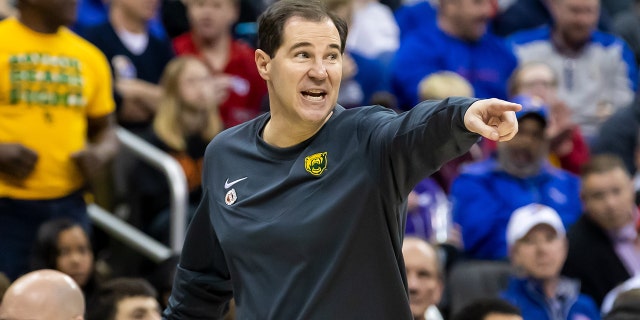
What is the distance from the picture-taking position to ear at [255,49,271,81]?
3848 millimetres

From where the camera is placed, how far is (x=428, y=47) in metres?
9.04

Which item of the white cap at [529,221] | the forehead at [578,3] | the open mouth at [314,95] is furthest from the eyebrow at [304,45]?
the forehead at [578,3]

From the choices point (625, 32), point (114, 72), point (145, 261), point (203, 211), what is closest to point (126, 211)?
point (145, 261)

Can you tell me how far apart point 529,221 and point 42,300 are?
125 inches

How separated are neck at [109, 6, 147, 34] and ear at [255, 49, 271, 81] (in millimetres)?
4524

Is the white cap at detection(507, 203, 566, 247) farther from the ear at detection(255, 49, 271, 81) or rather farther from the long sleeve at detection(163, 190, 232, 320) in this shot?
the ear at detection(255, 49, 271, 81)

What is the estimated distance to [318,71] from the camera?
12.0ft

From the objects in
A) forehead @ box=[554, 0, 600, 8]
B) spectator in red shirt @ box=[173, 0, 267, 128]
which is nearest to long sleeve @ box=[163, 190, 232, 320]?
spectator in red shirt @ box=[173, 0, 267, 128]

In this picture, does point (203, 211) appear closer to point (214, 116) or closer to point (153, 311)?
point (153, 311)

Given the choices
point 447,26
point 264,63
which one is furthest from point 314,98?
point 447,26

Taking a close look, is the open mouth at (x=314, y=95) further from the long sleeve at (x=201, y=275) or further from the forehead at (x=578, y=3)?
the forehead at (x=578, y=3)

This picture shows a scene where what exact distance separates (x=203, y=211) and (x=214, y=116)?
3911 mm

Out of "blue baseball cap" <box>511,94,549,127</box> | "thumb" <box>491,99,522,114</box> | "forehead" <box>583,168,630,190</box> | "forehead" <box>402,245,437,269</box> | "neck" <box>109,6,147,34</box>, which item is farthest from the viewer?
"neck" <box>109,6,147,34</box>

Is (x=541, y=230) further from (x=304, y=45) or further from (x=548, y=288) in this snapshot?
(x=304, y=45)
